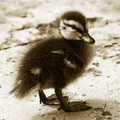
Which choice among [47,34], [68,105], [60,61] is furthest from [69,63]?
[47,34]

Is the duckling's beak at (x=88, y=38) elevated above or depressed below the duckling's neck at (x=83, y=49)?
above

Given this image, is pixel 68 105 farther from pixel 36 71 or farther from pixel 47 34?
pixel 47 34

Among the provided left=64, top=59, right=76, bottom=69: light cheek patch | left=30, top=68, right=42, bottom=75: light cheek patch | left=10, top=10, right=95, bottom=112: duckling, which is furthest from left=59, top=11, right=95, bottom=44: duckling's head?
left=30, top=68, right=42, bottom=75: light cheek patch

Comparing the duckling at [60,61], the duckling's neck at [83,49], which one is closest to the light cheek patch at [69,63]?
the duckling at [60,61]

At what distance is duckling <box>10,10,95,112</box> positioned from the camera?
61.4 inches

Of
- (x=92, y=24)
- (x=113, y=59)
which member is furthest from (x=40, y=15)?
(x=113, y=59)

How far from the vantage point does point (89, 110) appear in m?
1.67

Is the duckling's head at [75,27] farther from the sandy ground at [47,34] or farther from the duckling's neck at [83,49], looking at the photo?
the sandy ground at [47,34]

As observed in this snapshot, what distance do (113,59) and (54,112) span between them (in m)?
0.82

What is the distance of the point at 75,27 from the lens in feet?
5.78

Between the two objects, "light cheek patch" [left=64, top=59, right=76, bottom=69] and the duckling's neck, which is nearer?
"light cheek patch" [left=64, top=59, right=76, bottom=69]

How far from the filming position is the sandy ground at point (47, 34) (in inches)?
65.9

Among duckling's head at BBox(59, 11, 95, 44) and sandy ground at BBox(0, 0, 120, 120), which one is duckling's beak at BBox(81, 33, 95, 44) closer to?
duckling's head at BBox(59, 11, 95, 44)

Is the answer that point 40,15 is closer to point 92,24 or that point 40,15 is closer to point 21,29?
point 21,29
